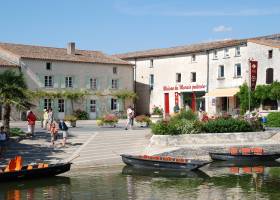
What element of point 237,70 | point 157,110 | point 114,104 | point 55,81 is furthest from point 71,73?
point 237,70

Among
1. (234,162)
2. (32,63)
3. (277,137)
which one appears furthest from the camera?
(32,63)

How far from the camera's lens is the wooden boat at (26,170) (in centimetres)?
2269

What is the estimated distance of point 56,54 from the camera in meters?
62.0

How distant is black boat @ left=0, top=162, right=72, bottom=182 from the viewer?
74.3ft

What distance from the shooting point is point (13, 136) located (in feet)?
108

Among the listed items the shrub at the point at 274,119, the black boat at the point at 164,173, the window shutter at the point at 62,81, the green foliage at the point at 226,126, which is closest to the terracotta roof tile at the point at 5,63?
the window shutter at the point at 62,81

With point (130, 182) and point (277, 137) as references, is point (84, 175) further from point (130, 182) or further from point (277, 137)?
point (277, 137)

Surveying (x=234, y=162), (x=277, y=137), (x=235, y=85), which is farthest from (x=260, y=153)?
(x=235, y=85)

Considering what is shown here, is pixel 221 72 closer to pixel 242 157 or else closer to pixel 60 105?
pixel 60 105

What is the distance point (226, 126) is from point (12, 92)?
14.1 metres

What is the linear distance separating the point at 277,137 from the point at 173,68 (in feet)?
99.5

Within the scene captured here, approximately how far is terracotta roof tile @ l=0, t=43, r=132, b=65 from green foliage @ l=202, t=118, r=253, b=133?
28.3 meters

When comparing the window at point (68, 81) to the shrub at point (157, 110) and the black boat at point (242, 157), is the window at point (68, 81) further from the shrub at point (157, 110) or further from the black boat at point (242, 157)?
the black boat at point (242, 157)

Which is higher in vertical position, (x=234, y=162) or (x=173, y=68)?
(x=173, y=68)
